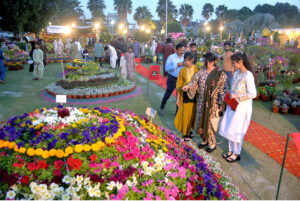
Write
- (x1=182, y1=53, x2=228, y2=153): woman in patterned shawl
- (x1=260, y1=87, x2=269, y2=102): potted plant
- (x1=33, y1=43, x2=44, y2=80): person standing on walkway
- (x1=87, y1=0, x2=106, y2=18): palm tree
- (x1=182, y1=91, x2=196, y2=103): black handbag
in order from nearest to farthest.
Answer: (x1=182, y1=53, x2=228, y2=153): woman in patterned shawl
(x1=182, y1=91, x2=196, y2=103): black handbag
(x1=260, y1=87, x2=269, y2=102): potted plant
(x1=33, y1=43, x2=44, y2=80): person standing on walkway
(x1=87, y1=0, x2=106, y2=18): palm tree

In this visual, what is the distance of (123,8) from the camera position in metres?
76.4

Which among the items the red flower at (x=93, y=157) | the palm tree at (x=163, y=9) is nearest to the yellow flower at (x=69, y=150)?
the red flower at (x=93, y=157)

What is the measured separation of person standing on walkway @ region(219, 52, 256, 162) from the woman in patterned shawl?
0.23 meters

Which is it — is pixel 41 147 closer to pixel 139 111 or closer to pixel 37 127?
pixel 37 127

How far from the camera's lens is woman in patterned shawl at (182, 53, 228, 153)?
3713mm

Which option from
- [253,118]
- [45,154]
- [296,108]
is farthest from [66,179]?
[296,108]

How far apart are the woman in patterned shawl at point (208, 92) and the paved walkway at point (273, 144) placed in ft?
3.60

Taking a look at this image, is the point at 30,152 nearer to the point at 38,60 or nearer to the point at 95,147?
the point at 95,147

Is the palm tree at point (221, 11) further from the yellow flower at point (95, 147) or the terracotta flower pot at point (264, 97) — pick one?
the yellow flower at point (95, 147)

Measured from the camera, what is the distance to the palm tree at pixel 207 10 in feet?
253

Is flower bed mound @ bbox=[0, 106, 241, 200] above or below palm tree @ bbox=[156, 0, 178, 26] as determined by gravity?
below

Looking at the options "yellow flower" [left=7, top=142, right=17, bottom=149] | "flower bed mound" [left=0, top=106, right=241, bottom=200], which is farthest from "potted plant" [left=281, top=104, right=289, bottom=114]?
"yellow flower" [left=7, top=142, right=17, bottom=149]

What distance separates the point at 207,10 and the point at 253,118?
81.9 meters

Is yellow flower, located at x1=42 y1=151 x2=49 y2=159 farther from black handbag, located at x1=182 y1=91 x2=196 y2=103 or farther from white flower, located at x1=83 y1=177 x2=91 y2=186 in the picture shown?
black handbag, located at x1=182 y1=91 x2=196 y2=103
